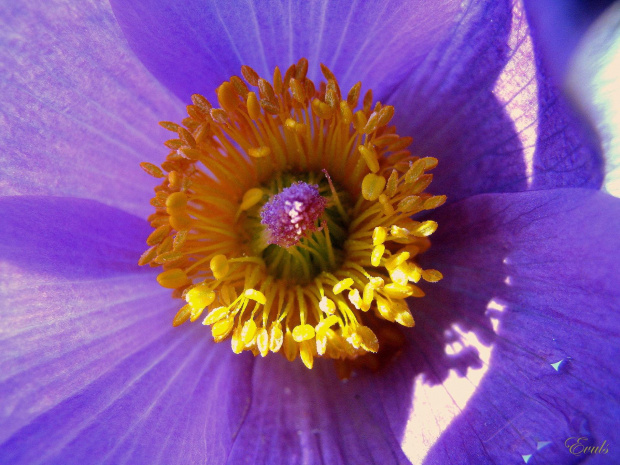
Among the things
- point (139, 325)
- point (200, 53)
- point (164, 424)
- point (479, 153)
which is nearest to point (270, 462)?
point (164, 424)

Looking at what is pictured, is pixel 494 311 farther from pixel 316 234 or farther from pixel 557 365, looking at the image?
pixel 316 234

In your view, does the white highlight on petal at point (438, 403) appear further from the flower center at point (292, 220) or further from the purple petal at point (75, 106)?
the purple petal at point (75, 106)

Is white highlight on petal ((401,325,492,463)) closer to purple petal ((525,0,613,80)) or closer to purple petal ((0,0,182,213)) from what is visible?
purple petal ((525,0,613,80))

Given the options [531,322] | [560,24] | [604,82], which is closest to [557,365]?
[531,322]

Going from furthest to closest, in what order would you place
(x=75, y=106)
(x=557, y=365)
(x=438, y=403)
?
(x=75, y=106)
(x=438, y=403)
(x=557, y=365)

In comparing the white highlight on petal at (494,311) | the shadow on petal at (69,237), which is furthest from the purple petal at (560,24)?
the shadow on petal at (69,237)

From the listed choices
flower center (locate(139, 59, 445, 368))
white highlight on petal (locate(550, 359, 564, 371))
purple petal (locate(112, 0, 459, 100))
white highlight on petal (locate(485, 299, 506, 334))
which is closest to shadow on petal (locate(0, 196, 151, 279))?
flower center (locate(139, 59, 445, 368))
